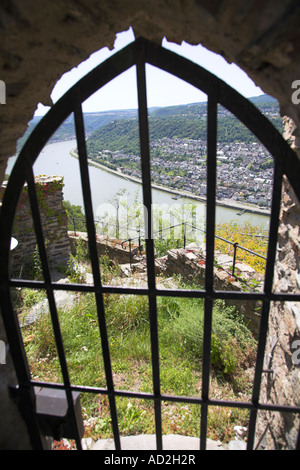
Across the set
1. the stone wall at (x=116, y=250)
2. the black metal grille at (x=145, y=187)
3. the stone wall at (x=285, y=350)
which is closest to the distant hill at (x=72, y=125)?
the black metal grille at (x=145, y=187)

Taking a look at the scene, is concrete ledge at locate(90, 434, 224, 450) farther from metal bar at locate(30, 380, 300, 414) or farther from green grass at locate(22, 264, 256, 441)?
metal bar at locate(30, 380, 300, 414)

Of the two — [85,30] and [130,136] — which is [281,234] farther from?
[130,136]

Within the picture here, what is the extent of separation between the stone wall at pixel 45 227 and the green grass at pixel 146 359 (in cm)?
300

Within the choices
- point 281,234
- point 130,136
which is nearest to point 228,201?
point 130,136

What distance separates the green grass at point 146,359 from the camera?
9.63 ft

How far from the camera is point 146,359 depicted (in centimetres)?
378

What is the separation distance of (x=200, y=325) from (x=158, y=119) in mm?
13644

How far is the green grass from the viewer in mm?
2937

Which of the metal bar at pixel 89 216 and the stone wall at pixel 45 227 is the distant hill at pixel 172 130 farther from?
the metal bar at pixel 89 216

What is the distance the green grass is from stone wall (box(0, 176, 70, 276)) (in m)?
3.00

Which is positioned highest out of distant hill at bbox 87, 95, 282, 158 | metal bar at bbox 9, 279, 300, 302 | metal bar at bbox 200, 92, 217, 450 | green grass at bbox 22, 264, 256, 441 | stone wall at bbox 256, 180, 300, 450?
distant hill at bbox 87, 95, 282, 158

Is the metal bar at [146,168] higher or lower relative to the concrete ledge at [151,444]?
higher

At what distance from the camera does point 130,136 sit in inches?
610

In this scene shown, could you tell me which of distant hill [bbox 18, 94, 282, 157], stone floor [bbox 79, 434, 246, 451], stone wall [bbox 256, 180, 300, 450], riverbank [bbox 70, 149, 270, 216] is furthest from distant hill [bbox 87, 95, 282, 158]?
stone floor [bbox 79, 434, 246, 451]
